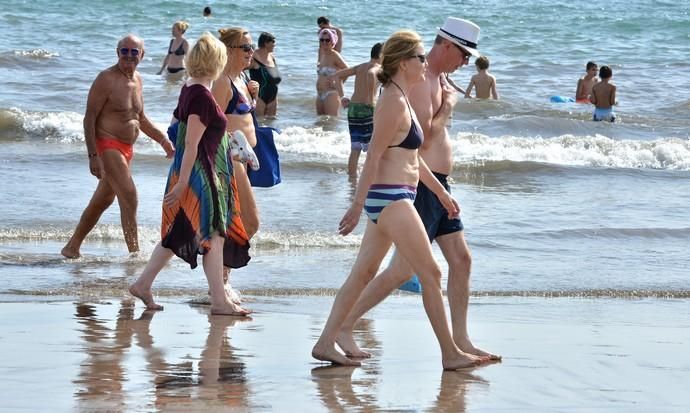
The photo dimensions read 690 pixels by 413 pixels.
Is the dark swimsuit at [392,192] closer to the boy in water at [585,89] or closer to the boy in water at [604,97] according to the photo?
the boy in water at [604,97]

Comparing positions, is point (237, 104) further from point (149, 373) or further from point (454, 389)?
point (454, 389)

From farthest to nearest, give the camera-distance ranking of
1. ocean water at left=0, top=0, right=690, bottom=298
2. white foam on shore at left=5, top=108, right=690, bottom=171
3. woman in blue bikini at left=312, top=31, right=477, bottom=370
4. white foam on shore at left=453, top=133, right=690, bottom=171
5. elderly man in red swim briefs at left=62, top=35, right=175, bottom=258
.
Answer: white foam on shore at left=453, top=133, right=690, bottom=171
white foam on shore at left=5, top=108, right=690, bottom=171
ocean water at left=0, top=0, right=690, bottom=298
elderly man in red swim briefs at left=62, top=35, right=175, bottom=258
woman in blue bikini at left=312, top=31, right=477, bottom=370

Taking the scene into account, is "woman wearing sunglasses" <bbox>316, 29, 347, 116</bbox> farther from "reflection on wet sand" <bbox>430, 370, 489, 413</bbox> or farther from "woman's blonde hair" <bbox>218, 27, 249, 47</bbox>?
"reflection on wet sand" <bbox>430, 370, 489, 413</bbox>

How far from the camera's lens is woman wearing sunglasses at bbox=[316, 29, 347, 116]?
17.2 m

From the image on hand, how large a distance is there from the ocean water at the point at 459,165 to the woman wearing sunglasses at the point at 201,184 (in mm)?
1108

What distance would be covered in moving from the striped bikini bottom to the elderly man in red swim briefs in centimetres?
311

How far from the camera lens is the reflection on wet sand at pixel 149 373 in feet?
16.6

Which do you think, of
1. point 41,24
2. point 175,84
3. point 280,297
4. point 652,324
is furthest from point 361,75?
point 41,24

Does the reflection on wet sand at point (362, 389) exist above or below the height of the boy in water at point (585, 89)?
above

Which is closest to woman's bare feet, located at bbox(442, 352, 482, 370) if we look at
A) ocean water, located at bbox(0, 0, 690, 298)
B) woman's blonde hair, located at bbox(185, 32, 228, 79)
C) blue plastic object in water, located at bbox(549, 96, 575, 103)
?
woman's blonde hair, located at bbox(185, 32, 228, 79)

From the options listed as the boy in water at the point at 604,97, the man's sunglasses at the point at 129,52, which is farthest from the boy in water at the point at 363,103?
the boy in water at the point at 604,97

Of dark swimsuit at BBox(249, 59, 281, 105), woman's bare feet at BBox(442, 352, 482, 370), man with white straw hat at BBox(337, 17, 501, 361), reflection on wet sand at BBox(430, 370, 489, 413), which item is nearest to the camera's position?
reflection on wet sand at BBox(430, 370, 489, 413)

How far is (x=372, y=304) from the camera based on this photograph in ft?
19.8

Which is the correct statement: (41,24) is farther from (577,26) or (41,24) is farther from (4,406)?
(4,406)
